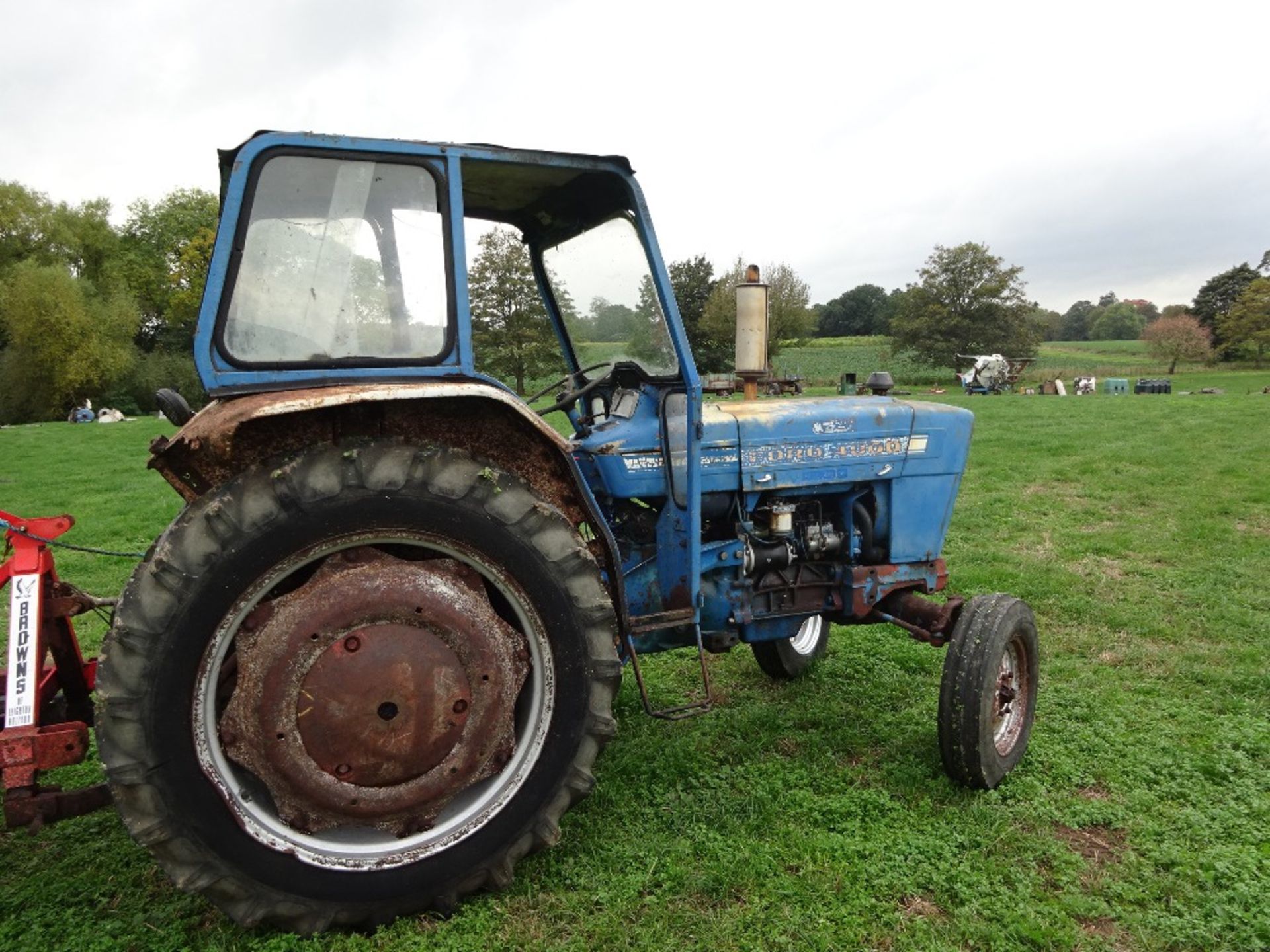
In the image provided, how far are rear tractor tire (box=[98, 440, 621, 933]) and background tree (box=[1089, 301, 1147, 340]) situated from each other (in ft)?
277

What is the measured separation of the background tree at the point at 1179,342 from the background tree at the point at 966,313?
6164 mm

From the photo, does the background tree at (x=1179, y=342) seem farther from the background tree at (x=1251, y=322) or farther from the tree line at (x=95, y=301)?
the tree line at (x=95, y=301)

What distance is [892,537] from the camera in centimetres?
384

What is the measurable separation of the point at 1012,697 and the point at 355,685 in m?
2.73

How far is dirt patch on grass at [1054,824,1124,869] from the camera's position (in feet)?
9.52

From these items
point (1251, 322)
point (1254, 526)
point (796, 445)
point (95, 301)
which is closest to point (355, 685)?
point (796, 445)

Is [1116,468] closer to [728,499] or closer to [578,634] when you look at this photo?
[728,499]

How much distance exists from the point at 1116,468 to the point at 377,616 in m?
11.8

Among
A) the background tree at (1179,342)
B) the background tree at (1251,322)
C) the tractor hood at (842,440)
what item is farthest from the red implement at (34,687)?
the background tree at (1251,322)

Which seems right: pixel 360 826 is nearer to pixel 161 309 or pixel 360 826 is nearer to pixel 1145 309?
pixel 161 309

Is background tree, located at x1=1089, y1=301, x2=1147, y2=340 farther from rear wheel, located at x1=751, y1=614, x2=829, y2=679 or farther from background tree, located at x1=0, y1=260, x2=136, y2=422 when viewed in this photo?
rear wheel, located at x1=751, y1=614, x2=829, y2=679

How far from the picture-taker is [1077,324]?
267 ft

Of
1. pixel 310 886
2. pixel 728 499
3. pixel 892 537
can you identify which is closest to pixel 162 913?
pixel 310 886

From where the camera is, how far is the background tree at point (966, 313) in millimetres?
42125
